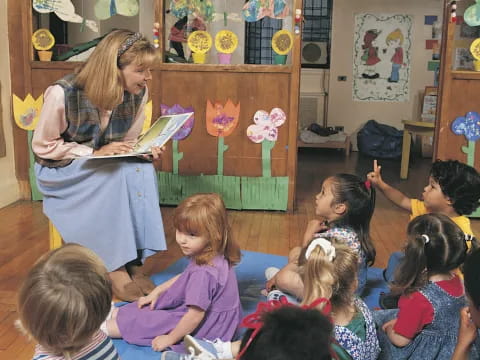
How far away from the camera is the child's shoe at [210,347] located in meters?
1.78

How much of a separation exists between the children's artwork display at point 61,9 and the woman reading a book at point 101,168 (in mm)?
1563

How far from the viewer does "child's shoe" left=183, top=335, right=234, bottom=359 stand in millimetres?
1777

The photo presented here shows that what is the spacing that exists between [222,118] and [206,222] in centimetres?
200

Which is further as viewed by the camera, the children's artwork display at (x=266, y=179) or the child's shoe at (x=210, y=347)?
the children's artwork display at (x=266, y=179)

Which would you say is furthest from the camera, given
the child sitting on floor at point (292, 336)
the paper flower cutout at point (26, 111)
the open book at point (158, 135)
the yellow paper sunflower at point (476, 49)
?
the paper flower cutout at point (26, 111)

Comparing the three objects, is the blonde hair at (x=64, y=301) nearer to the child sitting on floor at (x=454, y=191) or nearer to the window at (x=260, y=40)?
the child sitting on floor at (x=454, y=191)

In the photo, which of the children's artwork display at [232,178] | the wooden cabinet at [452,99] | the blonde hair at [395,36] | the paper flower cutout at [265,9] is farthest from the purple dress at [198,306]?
the blonde hair at [395,36]

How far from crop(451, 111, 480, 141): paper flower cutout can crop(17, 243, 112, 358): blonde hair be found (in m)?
3.04

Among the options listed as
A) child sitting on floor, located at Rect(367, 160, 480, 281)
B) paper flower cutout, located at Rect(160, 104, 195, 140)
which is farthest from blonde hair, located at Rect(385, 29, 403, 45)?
child sitting on floor, located at Rect(367, 160, 480, 281)

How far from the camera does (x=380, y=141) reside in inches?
266

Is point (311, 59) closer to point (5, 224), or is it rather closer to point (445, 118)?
point (445, 118)

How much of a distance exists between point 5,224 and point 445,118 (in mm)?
2778

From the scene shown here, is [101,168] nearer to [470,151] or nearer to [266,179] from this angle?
[266,179]

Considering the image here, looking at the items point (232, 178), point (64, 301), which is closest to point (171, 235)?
point (232, 178)
